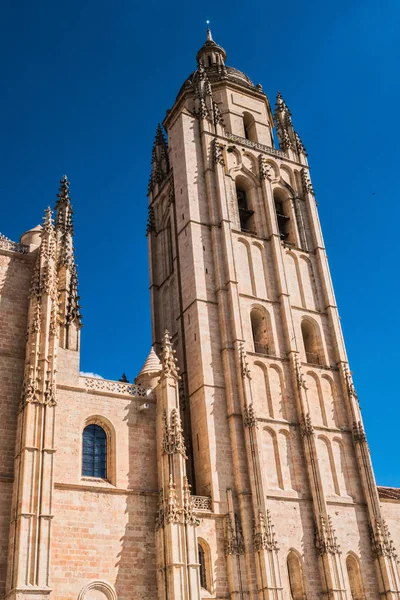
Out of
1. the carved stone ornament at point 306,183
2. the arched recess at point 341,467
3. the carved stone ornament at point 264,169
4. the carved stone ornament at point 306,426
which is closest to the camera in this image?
the carved stone ornament at point 306,426

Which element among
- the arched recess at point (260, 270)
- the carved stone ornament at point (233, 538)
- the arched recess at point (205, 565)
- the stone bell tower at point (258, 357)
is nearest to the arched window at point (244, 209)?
the stone bell tower at point (258, 357)

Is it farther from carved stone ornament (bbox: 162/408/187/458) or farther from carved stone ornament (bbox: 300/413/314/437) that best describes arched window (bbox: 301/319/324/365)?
carved stone ornament (bbox: 162/408/187/458)

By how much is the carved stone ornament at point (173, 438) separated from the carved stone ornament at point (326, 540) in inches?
307

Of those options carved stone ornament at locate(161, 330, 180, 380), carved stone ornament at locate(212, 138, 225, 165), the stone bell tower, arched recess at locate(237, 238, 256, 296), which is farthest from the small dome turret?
carved stone ornament at locate(212, 138, 225, 165)

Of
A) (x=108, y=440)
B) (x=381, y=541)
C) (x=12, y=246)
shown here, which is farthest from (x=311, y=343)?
(x=12, y=246)

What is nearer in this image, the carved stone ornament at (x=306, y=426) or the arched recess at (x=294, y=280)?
the carved stone ornament at (x=306, y=426)

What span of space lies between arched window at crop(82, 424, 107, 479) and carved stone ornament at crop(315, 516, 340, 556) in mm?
10499

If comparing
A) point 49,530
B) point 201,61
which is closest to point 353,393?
point 49,530

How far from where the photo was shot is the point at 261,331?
36.5 meters

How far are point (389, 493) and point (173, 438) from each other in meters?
17.2

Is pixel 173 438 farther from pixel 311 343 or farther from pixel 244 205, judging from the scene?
pixel 244 205

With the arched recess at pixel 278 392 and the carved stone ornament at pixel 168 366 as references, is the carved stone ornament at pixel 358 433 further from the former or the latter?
the carved stone ornament at pixel 168 366

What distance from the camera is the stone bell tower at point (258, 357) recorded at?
29672 mm

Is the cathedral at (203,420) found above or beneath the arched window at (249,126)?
beneath
